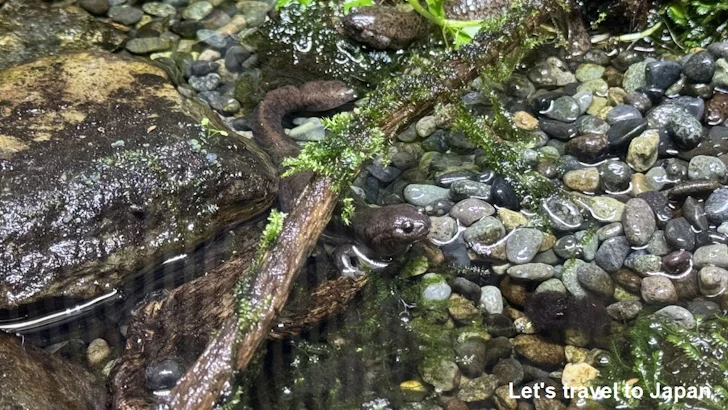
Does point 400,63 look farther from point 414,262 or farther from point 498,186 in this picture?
point 414,262

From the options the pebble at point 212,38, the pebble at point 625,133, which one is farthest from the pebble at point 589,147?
the pebble at point 212,38

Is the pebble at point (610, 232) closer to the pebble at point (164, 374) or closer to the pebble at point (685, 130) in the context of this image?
the pebble at point (685, 130)

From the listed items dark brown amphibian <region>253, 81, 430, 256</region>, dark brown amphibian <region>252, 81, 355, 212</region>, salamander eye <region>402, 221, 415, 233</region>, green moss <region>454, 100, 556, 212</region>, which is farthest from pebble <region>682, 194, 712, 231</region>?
dark brown amphibian <region>252, 81, 355, 212</region>

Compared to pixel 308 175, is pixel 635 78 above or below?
above

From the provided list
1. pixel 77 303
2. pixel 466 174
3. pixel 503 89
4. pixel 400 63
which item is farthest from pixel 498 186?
pixel 77 303

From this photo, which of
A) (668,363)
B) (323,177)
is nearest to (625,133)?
(668,363)

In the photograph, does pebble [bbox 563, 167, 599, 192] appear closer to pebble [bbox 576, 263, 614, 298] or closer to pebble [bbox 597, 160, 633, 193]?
pebble [bbox 597, 160, 633, 193]

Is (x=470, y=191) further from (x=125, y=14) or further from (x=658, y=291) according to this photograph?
(x=125, y=14)
